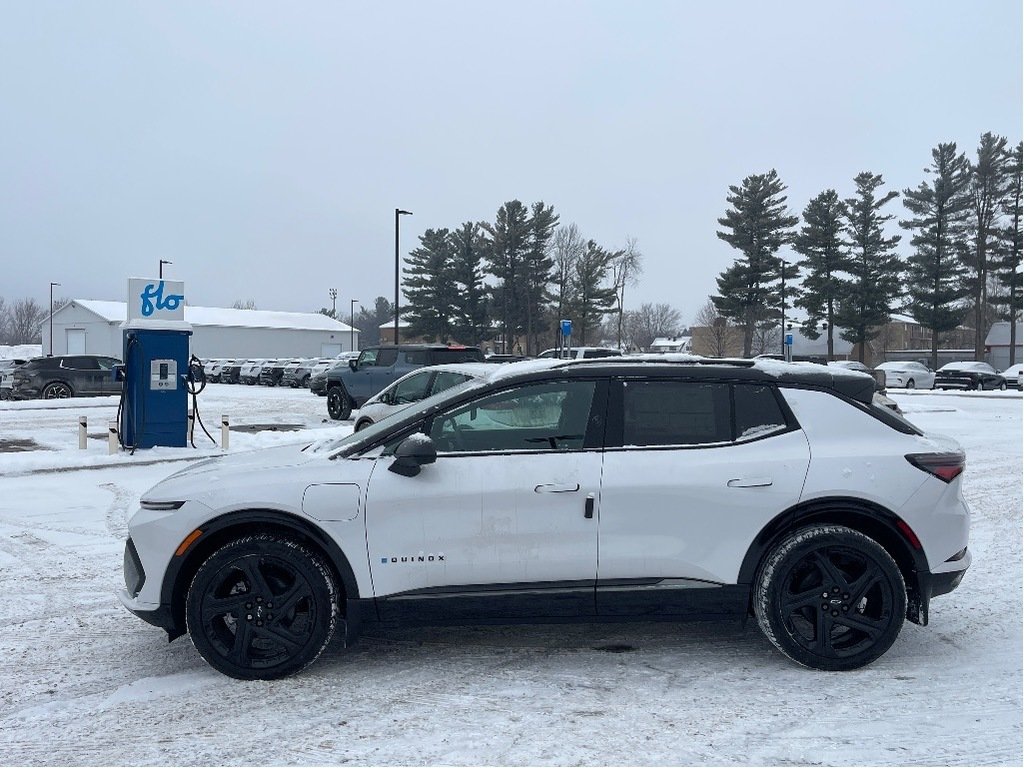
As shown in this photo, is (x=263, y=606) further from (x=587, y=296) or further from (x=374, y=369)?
(x=587, y=296)

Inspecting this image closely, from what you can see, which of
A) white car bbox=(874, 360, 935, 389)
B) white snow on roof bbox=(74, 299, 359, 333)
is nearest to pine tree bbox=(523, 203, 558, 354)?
white snow on roof bbox=(74, 299, 359, 333)

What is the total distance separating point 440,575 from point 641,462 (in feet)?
3.88

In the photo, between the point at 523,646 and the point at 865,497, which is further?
the point at 523,646

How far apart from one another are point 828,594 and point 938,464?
36.3 inches

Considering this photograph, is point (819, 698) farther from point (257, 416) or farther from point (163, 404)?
point (257, 416)

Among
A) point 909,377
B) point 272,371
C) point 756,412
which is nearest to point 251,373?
point 272,371

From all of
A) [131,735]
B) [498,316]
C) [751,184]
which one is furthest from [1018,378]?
[131,735]

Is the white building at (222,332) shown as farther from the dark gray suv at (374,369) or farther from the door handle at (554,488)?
the door handle at (554,488)

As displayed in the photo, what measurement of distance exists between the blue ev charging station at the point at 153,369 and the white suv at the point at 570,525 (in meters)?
9.51

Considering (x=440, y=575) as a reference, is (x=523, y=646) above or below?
below

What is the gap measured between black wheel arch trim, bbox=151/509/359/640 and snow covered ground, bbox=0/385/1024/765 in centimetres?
42

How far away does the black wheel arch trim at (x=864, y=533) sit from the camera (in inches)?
181

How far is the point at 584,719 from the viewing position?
158 inches

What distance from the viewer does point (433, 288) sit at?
64.0 metres
